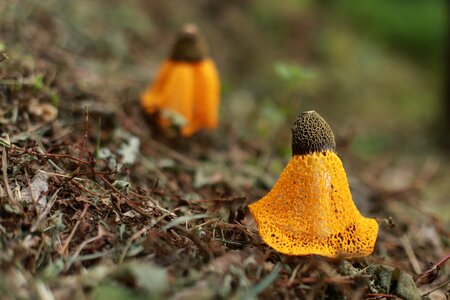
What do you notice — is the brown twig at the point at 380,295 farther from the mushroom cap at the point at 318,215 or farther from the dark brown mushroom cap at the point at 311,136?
the dark brown mushroom cap at the point at 311,136

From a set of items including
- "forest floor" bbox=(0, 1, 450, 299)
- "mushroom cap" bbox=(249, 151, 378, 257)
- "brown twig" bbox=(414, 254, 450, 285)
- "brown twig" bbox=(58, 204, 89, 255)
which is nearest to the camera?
"forest floor" bbox=(0, 1, 450, 299)

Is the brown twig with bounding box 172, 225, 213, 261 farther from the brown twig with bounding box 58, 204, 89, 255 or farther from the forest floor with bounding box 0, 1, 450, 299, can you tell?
the brown twig with bounding box 58, 204, 89, 255

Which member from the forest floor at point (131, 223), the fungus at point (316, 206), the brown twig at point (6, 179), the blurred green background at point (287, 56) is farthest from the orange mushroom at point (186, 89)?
the fungus at point (316, 206)

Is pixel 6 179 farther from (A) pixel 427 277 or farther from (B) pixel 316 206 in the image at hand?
(A) pixel 427 277

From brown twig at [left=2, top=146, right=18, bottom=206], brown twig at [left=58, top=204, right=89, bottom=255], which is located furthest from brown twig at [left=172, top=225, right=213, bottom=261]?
brown twig at [left=2, top=146, right=18, bottom=206]

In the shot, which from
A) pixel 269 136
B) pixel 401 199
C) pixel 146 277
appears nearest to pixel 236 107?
pixel 269 136

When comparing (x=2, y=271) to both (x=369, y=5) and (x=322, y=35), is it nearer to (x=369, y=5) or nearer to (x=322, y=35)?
(x=322, y=35)
